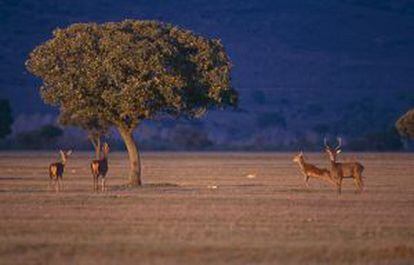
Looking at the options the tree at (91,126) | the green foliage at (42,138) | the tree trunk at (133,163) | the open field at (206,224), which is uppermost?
the green foliage at (42,138)

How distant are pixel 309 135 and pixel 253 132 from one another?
9.21 meters

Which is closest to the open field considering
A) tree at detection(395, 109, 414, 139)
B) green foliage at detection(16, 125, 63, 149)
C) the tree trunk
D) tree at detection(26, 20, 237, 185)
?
the tree trunk

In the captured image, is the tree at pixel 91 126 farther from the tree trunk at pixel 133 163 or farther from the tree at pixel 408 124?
the tree at pixel 408 124

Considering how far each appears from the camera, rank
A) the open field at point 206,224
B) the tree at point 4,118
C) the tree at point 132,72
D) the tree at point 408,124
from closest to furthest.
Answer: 1. the open field at point 206,224
2. the tree at point 132,72
3. the tree at point 408,124
4. the tree at point 4,118

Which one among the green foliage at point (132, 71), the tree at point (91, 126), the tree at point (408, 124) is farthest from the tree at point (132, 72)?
the tree at point (408, 124)

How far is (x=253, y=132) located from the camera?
6619 inches

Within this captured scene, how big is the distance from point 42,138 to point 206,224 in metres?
97.1

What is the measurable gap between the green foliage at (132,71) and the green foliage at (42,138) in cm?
7528

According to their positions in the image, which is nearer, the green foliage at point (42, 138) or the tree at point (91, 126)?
the tree at point (91, 126)

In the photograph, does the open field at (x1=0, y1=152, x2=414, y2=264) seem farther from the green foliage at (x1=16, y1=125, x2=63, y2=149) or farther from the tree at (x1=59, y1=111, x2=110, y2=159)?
the green foliage at (x1=16, y1=125, x2=63, y2=149)

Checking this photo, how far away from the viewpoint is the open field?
2536 cm

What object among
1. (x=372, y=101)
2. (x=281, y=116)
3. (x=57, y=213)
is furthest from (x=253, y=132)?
(x=57, y=213)

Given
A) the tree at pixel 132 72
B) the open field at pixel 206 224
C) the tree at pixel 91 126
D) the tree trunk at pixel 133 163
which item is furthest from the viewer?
the tree at pixel 91 126

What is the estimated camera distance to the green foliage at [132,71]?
48.0 metres
